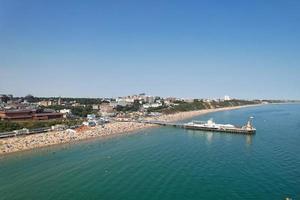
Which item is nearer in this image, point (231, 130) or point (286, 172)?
point (286, 172)

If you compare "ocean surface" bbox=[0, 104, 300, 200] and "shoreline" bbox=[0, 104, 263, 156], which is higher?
"shoreline" bbox=[0, 104, 263, 156]

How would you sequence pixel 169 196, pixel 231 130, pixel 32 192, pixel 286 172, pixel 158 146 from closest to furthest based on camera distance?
pixel 169 196 < pixel 32 192 < pixel 286 172 < pixel 158 146 < pixel 231 130

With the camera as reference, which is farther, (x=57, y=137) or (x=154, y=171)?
(x=57, y=137)

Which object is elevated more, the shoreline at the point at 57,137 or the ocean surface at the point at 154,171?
the shoreline at the point at 57,137

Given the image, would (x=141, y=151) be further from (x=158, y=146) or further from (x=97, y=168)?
(x=97, y=168)

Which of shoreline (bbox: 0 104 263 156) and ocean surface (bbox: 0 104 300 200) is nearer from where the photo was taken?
ocean surface (bbox: 0 104 300 200)

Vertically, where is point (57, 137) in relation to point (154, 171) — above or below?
above

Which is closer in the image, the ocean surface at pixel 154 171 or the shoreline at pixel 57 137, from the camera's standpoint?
the ocean surface at pixel 154 171

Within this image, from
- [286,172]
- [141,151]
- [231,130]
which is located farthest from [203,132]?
[286,172]
